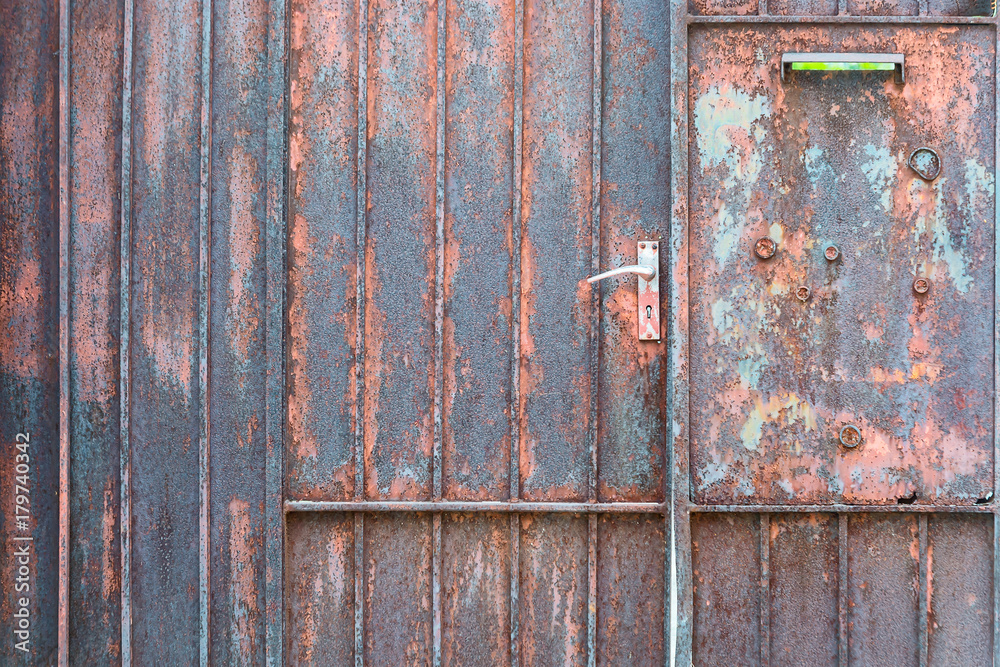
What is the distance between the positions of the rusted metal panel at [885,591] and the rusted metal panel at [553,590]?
1.06 meters

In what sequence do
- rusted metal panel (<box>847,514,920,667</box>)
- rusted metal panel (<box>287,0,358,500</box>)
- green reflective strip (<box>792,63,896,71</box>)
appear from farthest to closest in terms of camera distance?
1. rusted metal panel (<box>287,0,358,500</box>)
2. rusted metal panel (<box>847,514,920,667</box>)
3. green reflective strip (<box>792,63,896,71</box>)

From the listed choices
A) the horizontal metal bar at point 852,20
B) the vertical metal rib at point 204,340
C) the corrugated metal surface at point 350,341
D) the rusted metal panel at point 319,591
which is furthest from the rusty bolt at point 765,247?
the vertical metal rib at point 204,340

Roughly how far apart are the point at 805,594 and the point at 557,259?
1.65 metres

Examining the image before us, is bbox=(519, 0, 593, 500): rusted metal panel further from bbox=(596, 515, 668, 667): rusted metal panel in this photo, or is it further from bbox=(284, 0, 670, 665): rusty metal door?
bbox=(596, 515, 668, 667): rusted metal panel

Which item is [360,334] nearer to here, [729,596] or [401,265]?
[401,265]

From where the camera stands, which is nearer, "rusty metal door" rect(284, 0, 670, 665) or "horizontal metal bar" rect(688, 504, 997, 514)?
"horizontal metal bar" rect(688, 504, 997, 514)

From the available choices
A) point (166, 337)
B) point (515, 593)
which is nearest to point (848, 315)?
point (515, 593)

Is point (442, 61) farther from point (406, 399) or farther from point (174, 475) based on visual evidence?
point (174, 475)

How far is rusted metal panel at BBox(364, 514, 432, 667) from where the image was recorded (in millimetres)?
2301

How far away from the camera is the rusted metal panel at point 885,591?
2.21 metres

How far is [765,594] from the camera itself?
2213 mm

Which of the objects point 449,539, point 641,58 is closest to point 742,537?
point 449,539

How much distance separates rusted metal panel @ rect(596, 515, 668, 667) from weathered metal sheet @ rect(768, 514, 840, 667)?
422 millimetres

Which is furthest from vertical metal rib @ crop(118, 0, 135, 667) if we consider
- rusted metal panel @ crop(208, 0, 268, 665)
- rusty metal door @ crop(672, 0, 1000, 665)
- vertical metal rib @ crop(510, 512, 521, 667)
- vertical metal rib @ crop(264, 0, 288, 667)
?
rusty metal door @ crop(672, 0, 1000, 665)
